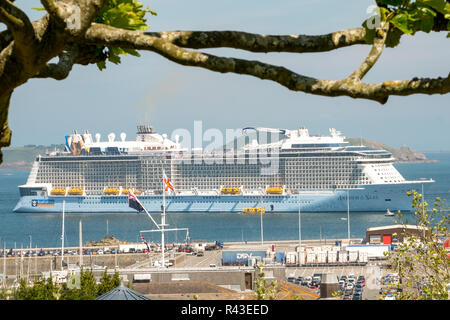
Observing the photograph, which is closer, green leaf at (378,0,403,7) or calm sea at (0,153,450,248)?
green leaf at (378,0,403,7)

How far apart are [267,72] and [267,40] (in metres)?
0.13

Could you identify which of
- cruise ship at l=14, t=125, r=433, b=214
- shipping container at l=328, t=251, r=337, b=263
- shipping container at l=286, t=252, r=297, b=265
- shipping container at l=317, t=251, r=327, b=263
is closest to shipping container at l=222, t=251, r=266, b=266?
shipping container at l=286, t=252, r=297, b=265

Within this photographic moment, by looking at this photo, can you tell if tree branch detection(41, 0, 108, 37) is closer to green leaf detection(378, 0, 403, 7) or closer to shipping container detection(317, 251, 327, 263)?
green leaf detection(378, 0, 403, 7)

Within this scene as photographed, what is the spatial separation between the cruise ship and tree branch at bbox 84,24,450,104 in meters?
67.6

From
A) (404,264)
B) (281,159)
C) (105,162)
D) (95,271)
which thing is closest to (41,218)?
(105,162)

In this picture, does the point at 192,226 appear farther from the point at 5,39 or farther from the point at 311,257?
the point at 5,39

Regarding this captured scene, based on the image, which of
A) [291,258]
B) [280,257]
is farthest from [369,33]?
[280,257]

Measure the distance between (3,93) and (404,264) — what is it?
514 centimetres

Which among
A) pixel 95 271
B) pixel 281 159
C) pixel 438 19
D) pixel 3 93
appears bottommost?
pixel 95 271

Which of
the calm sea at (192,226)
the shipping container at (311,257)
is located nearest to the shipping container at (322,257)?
the shipping container at (311,257)

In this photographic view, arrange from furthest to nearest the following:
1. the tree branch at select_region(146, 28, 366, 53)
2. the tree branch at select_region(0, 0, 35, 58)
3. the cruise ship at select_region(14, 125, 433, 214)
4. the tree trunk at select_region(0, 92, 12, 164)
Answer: the cruise ship at select_region(14, 125, 433, 214)
the tree trunk at select_region(0, 92, 12, 164)
the tree branch at select_region(146, 28, 366, 53)
the tree branch at select_region(0, 0, 35, 58)

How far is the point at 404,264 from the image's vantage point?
25.4 ft

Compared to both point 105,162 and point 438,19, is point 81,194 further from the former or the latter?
point 438,19

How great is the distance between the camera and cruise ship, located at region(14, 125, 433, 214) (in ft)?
243
